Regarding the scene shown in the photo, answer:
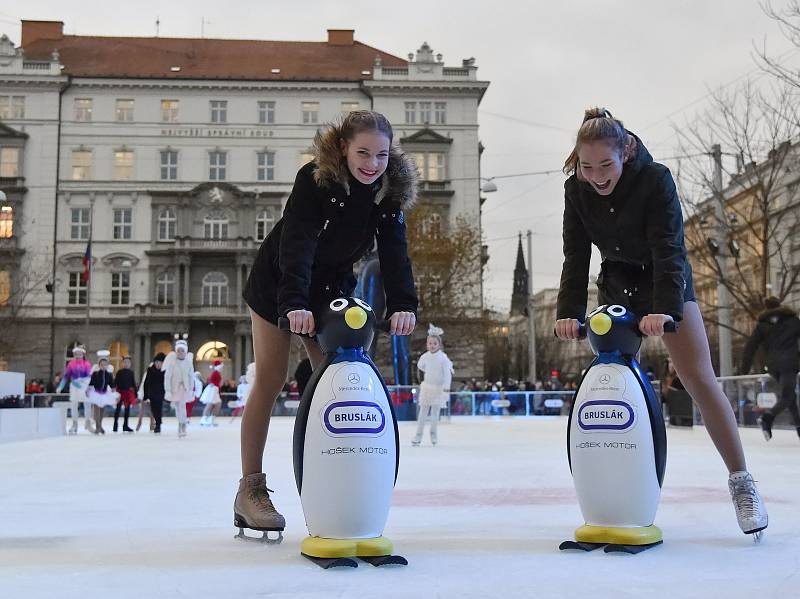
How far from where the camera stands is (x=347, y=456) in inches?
124

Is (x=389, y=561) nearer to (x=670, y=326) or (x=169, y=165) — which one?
(x=670, y=326)

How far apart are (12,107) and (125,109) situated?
6314mm

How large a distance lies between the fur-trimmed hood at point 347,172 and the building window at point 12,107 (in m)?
54.4

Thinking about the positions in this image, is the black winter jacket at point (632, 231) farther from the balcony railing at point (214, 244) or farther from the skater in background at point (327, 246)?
the balcony railing at point (214, 244)

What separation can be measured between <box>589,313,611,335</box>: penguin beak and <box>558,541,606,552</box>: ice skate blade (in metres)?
Answer: 0.81

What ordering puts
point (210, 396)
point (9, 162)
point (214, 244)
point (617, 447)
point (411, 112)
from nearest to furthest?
point (617, 447) → point (210, 396) → point (214, 244) → point (9, 162) → point (411, 112)

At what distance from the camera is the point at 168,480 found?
687cm

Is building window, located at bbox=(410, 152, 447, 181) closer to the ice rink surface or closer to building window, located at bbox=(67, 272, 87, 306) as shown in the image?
building window, located at bbox=(67, 272, 87, 306)

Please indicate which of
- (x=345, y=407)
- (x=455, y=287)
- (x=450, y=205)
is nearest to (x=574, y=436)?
(x=345, y=407)

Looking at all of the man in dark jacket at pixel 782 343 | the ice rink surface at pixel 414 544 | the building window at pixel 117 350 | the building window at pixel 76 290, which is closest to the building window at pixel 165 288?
the building window at pixel 117 350

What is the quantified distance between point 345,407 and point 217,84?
175 ft

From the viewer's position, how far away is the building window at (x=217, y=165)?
178 feet

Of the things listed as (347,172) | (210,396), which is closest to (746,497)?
(347,172)

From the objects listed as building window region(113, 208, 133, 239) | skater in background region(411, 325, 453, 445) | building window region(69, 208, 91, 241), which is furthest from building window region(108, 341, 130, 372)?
skater in background region(411, 325, 453, 445)
